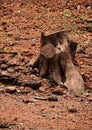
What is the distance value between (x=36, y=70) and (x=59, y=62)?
44cm

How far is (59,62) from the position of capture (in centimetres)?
853

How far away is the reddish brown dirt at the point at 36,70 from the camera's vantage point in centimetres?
678

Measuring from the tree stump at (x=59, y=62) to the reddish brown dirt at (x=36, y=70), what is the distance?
176 mm

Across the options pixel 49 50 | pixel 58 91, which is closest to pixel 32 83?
pixel 58 91

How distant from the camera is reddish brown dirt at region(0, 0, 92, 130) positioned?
678cm

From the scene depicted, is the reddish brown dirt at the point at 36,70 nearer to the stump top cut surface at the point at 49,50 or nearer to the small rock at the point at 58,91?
the small rock at the point at 58,91

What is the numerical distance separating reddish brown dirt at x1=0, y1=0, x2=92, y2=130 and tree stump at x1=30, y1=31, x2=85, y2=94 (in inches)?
6.9

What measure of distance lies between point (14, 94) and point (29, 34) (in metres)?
3.26

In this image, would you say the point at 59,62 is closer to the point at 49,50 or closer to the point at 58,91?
the point at 49,50

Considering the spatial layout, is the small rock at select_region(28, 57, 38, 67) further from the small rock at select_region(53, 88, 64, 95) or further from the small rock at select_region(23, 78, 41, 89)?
the small rock at select_region(53, 88, 64, 95)

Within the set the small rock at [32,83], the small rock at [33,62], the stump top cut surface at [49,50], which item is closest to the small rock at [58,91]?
the small rock at [32,83]

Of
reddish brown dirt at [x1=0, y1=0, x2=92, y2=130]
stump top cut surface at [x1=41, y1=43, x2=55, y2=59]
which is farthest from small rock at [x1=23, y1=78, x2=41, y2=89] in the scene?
stump top cut surface at [x1=41, y1=43, x2=55, y2=59]

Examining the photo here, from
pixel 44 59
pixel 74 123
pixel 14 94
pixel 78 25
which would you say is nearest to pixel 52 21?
pixel 78 25

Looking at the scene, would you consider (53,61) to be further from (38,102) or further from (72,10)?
(72,10)
